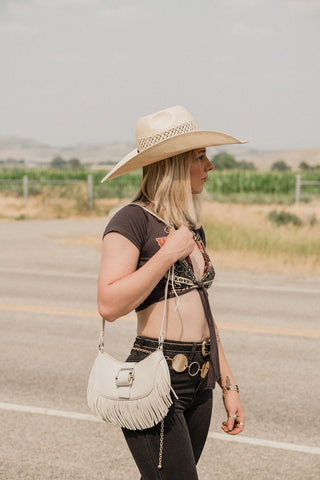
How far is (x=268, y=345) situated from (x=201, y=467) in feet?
10.9

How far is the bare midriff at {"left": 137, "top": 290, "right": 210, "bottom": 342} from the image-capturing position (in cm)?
260

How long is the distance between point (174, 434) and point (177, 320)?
17.0 inches

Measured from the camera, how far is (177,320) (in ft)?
8.55

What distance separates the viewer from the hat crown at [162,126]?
2.71 metres

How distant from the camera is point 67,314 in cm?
923

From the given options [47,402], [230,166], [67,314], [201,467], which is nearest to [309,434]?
[201,467]

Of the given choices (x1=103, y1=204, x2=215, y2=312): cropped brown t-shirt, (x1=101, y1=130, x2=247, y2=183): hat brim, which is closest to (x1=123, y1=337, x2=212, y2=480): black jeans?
(x1=103, y1=204, x2=215, y2=312): cropped brown t-shirt

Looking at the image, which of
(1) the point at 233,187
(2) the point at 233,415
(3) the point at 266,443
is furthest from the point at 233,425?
(1) the point at 233,187

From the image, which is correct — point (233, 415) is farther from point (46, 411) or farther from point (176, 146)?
point (46, 411)

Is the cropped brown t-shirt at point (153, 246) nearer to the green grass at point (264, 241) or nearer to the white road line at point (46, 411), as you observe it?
the white road line at point (46, 411)

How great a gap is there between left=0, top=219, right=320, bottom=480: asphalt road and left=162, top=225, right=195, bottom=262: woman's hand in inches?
92.1

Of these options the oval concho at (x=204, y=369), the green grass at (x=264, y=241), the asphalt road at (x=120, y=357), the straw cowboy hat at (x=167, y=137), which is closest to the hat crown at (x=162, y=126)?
the straw cowboy hat at (x=167, y=137)

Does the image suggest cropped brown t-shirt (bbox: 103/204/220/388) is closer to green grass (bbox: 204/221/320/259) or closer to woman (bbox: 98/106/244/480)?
woman (bbox: 98/106/244/480)

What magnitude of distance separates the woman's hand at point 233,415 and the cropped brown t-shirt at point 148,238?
0.60 m
